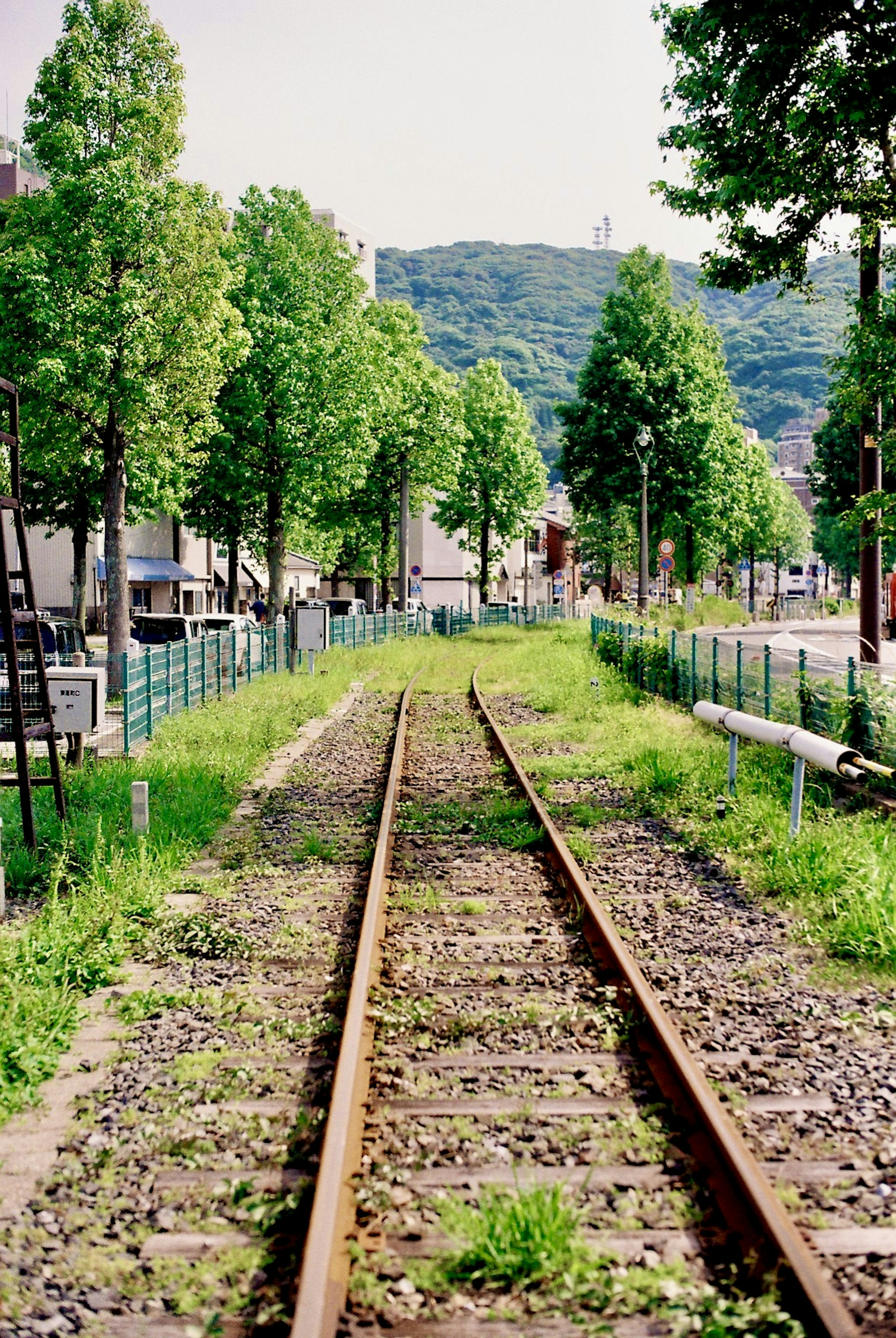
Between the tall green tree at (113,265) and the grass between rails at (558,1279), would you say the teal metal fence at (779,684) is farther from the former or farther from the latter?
the tall green tree at (113,265)

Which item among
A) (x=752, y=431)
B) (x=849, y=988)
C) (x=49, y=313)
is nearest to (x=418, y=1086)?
(x=849, y=988)

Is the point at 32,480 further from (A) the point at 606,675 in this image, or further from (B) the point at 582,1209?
(B) the point at 582,1209

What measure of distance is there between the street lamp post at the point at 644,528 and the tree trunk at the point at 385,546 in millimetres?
13995

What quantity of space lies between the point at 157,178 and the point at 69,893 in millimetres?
20425

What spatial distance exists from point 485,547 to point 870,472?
179 ft

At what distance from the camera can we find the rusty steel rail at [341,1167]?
362 cm

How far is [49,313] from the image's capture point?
23.3m

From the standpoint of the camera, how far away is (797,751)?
10859 mm

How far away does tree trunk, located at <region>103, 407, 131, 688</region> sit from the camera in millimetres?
25641

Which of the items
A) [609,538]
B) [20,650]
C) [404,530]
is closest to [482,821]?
[20,650]

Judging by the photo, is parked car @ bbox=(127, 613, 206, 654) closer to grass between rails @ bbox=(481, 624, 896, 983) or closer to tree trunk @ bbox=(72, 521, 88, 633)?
tree trunk @ bbox=(72, 521, 88, 633)

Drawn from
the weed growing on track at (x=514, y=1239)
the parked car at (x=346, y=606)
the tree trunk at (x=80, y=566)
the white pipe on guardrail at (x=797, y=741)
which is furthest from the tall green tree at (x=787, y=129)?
the parked car at (x=346, y=606)

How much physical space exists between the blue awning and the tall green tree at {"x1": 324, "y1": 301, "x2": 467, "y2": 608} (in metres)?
7.29

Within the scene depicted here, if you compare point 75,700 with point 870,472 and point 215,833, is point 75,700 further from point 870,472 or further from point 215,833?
point 870,472
